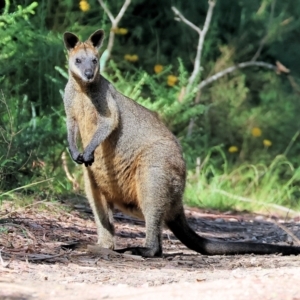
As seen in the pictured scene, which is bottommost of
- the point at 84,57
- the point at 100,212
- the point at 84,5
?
the point at 100,212

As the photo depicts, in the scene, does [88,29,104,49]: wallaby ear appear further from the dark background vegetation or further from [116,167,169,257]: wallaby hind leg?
the dark background vegetation

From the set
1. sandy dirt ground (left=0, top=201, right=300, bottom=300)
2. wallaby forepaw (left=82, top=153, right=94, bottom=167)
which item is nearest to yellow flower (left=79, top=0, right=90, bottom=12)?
sandy dirt ground (left=0, top=201, right=300, bottom=300)

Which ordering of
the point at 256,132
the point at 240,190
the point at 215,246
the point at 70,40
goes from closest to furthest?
the point at 215,246
the point at 70,40
the point at 240,190
the point at 256,132

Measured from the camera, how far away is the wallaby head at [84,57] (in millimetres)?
6113

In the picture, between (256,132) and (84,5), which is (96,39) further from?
(256,132)

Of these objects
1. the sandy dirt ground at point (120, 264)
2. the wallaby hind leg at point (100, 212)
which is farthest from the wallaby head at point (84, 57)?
the sandy dirt ground at point (120, 264)

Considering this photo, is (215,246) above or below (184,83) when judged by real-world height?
below

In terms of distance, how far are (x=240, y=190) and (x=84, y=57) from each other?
412 centimetres

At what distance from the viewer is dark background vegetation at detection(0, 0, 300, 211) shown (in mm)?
8164

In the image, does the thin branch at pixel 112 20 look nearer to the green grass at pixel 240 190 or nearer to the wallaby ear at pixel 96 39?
the green grass at pixel 240 190

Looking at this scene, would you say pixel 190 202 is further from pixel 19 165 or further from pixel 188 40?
pixel 188 40

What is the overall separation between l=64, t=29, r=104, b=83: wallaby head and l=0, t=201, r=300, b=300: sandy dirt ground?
1090mm

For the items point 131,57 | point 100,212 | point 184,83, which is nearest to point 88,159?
point 100,212

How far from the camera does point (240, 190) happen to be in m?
9.86
